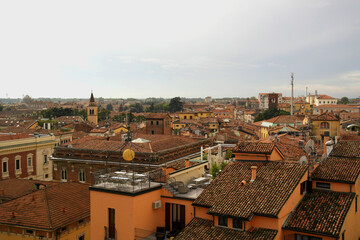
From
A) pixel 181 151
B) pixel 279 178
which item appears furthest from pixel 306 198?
pixel 181 151

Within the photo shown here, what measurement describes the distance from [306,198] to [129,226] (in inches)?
252

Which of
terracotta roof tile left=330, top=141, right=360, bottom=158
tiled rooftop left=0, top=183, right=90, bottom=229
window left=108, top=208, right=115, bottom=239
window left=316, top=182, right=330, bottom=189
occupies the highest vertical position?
terracotta roof tile left=330, top=141, right=360, bottom=158

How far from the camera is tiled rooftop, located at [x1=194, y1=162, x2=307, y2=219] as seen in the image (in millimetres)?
10400

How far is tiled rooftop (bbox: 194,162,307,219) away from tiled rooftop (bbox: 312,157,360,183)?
1574 millimetres

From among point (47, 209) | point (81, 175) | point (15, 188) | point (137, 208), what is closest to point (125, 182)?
point (137, 208)

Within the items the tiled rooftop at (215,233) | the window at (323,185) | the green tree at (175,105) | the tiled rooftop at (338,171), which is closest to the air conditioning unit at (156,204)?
the tiled rooftop at (215,233)

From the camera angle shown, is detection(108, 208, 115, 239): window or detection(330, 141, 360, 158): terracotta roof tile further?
detection(330, 141, 360, 158): terracotta roof tile

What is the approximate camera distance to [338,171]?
12844 millimetres

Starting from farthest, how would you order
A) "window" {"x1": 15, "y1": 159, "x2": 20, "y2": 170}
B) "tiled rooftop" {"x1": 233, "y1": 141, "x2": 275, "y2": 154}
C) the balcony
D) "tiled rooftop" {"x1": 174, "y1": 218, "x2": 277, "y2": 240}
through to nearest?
"window" {"x1": 15, "y1": 159, "x2": 20, "y2": 170} < "tiled rooftop" {"x1": 233, "y1": 141, "x2": 275, "y2": 154} < the balcony < "tiled rooftop" {"x1": 174, "y1": 218, "x2": 277, "y2": 240}

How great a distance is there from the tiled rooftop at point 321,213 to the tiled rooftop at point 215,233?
2.98 feet

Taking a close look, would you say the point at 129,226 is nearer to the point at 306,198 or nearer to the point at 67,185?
the point at 306,198

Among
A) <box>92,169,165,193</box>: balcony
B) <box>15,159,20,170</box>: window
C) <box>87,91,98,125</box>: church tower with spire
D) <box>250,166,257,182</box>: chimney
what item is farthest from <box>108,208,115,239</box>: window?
<box>87,91,98,125</box>: church tower with spire

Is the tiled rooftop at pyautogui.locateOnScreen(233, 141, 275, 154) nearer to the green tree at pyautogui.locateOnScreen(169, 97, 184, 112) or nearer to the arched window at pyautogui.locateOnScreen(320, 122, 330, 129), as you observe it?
the arched window at pyautogui.locateOnScreen(320, 122, 330, 129)

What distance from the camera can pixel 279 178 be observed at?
1151cm
